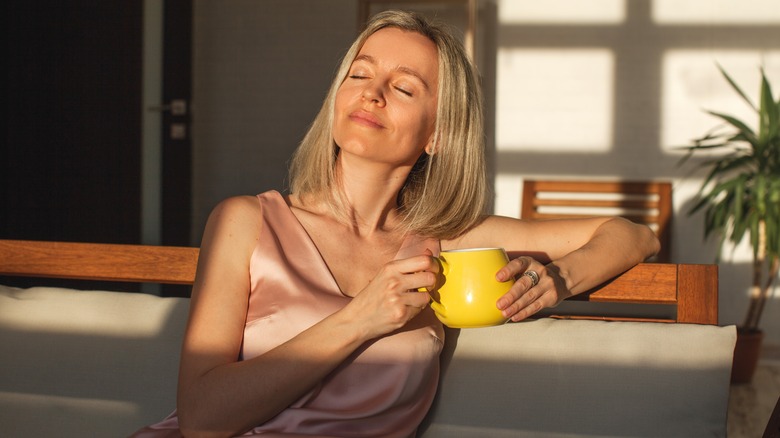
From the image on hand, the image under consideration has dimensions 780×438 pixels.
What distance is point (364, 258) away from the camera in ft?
4.79

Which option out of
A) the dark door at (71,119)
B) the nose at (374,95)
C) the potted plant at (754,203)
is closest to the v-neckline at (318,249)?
the nose at (374,95)

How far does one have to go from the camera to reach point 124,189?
4.38m

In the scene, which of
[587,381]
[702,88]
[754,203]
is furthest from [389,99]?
[702,88]

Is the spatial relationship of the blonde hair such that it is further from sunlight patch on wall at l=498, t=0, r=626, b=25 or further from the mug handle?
sunlight patch on wall at l=498, t=0, r=626, b=25

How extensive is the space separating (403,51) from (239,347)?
535 millimetres

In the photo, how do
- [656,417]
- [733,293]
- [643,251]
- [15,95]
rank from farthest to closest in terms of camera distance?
[733,293]
[15,95]
[643,251]
[656,417]

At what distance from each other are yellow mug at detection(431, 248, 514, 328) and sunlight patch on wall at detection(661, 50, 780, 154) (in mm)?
3808

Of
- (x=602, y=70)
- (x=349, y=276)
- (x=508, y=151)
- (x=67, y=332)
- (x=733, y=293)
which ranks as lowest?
(x=733, y=293)

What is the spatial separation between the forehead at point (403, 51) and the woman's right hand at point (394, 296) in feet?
1.34

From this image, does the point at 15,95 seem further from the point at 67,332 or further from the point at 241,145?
the point at 67,332

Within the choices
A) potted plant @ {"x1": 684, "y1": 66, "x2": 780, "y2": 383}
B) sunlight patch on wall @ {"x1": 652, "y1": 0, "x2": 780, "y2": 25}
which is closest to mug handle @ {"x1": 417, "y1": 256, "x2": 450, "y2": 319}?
potted plant @ {"x1": 684, "y1": 66, "x2": 780, "y2": 383}

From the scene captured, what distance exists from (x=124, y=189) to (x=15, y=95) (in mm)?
660

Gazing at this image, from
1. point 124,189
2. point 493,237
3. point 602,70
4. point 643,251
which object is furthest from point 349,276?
point 602,70

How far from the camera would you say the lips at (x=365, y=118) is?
54.0 inches
